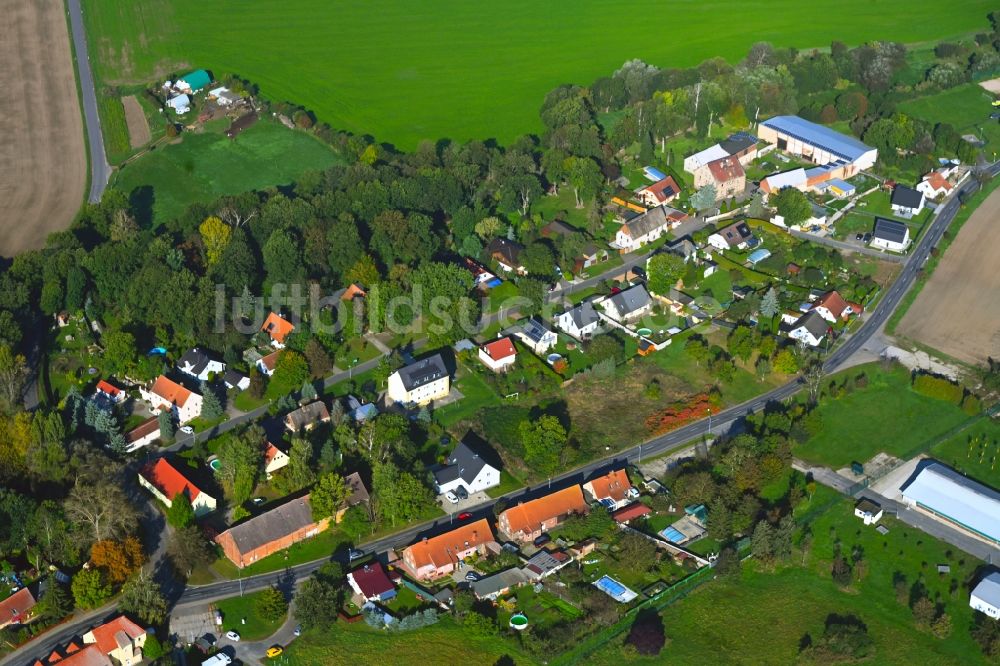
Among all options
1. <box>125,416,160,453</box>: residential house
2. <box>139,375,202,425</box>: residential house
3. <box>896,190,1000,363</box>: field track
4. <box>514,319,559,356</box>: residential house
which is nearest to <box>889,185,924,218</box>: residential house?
<box>896,190,1000,363</box>: field track

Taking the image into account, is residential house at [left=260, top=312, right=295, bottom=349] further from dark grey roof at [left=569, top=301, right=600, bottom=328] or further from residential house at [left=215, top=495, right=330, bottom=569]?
dark grey roof at [left=569, top=301, right=600, bottom=328]

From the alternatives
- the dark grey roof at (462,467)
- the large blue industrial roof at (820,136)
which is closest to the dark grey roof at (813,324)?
the dark grey roof at (462,467)

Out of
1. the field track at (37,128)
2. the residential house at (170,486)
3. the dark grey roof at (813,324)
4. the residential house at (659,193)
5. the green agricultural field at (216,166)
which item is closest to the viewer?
the residential house at (170,486)

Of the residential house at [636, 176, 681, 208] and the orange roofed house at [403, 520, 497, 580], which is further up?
the residential house at [636, 176, 681, 208]

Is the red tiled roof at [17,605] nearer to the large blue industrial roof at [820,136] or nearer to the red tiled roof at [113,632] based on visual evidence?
the red tiled roof at [113,632]

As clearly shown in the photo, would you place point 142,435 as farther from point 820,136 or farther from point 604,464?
point 820,136

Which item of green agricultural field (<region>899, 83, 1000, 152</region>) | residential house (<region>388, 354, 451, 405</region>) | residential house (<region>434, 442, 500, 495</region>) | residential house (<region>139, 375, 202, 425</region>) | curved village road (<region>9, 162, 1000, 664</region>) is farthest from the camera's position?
green agricultural field (<region>899, 83, 1000, 152</region>)

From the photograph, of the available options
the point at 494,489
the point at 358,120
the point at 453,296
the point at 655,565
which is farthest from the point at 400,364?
the point at 358,120

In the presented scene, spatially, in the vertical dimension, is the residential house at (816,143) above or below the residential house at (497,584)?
above
